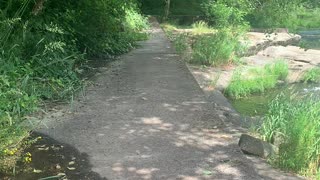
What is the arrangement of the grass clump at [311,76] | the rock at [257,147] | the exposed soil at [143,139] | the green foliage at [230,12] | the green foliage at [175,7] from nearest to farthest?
1. the exposed soil at [143,139]
2. the rock at [257,147]
3. the grass clump at [311,76]
4. the green foliage at [230,12]
5. the green foliage at [175,7]

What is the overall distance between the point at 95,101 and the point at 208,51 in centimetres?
629

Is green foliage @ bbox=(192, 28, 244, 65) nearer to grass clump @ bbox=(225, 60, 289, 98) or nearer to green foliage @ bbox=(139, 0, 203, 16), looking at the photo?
grass clump @ bbox=(225, 60, 289, 98)

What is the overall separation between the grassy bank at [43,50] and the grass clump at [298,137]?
285 centimetres

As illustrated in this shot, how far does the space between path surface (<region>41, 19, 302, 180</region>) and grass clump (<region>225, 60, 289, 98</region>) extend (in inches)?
95.7

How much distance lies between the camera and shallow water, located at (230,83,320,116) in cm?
961

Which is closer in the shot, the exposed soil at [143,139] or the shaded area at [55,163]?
the shaded area at [55,163]

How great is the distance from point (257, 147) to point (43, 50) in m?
4.22

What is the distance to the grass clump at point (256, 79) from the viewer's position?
35.9 feet

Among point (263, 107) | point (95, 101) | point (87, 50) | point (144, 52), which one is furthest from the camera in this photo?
point (144, 52)

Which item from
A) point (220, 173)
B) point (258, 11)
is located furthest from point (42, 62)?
point (258, 11)

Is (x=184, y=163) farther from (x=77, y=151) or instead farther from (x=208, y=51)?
(x=208, y=51)

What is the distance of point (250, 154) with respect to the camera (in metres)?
5.09

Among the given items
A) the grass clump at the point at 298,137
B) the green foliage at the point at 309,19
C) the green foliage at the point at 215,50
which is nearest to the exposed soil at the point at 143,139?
the grass clump at the point at 298,137

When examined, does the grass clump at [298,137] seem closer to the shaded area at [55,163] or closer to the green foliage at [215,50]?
the shaded area at [55,163]
